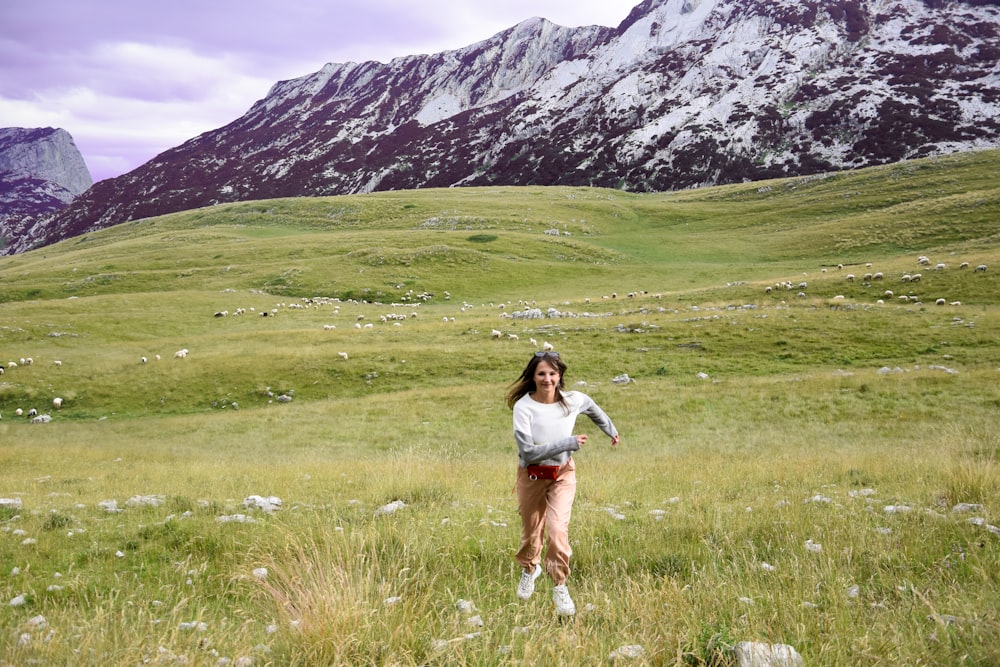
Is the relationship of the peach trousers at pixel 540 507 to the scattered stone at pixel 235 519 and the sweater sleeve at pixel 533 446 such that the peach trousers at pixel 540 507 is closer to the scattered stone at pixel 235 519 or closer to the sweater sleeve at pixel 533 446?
the sweater sleeve at pixel 533 446

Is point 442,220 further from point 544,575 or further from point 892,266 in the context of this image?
point 544,575

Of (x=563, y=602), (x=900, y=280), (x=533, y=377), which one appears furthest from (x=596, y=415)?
(x=900, y=280)

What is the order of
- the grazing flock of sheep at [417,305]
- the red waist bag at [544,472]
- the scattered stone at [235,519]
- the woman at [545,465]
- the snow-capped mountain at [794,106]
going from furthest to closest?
the snow-capped mountain at [794,106], the grazing flock of sheep at [417,305], the scattered stone at [235,519], the red waist bag at [544,472], the woman at [545,465]

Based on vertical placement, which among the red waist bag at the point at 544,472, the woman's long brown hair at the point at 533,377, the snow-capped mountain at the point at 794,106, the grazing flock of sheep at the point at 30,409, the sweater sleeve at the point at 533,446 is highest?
the snow-capped mountain at the point at 794,106

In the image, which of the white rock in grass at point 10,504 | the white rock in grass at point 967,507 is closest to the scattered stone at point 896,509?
the white rock in grass at point 967,507

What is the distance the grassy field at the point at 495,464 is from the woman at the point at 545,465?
40cm

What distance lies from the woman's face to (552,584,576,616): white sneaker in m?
1.97

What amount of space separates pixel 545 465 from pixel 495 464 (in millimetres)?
8160

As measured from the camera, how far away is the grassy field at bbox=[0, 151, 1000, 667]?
390 cm

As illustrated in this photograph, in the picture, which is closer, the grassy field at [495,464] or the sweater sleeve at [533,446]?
the grassy field at [495,464]

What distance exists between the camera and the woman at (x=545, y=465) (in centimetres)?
529

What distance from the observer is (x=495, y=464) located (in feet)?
44.0

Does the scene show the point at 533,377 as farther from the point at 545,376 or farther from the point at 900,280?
the point at 900,280

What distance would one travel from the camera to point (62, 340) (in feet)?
112
